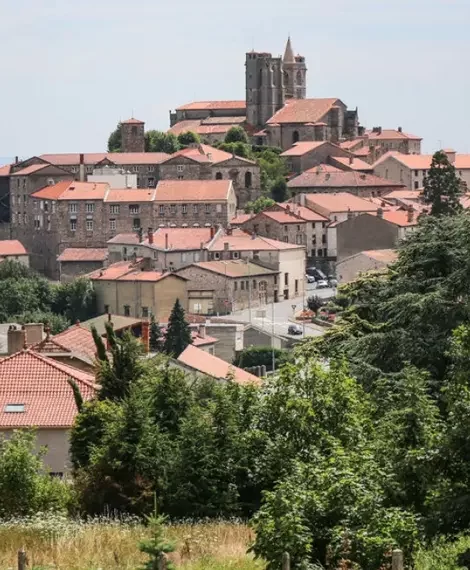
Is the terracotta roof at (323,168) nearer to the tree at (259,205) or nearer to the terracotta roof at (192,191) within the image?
the tree at (259,205)

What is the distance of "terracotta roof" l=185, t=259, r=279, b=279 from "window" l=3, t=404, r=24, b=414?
6124 centimetres

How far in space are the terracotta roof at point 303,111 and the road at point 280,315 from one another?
34105 mm

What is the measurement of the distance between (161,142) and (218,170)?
1273 centimetres

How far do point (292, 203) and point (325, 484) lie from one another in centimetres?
9313

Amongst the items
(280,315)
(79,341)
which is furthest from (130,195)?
(79,341)

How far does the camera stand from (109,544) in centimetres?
1622

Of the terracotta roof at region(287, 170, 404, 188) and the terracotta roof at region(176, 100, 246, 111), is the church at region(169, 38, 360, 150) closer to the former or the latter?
the terracotta roof at region(176, 100, 246, 111)

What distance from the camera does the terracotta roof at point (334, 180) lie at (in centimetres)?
11462

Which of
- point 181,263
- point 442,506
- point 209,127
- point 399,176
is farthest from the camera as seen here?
point 209,127

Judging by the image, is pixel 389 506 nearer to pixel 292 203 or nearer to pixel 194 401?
pixel 194 401

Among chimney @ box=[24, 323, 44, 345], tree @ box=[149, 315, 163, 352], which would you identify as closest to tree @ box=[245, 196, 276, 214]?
tree @ box=[149, 315, 163, 352]

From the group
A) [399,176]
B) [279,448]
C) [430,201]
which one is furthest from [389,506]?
[399,176]

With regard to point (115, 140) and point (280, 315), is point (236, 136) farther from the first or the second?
point (280, 315)

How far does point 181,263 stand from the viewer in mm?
93688
